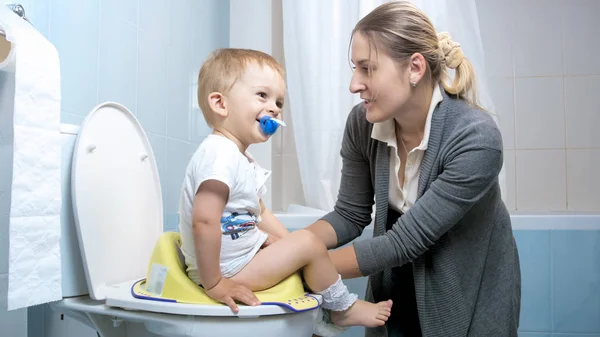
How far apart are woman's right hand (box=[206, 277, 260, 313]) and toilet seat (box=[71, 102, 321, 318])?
0.02 m

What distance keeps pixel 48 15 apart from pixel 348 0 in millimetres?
1059

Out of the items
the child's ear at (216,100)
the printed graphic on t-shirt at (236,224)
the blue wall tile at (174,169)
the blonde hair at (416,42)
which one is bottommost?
the printed graphic on t-shirt at (236,224)

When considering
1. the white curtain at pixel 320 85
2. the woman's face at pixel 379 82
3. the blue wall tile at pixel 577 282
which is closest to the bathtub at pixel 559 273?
the blue wall tile at pixel 577 282

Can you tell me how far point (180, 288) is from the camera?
3.14 ft

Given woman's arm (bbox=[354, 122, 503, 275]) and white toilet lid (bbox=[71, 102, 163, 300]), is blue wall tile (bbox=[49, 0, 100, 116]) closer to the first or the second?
white toilet lid (bbox=[71, 102, 163, 300])

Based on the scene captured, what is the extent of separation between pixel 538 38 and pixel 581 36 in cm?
16

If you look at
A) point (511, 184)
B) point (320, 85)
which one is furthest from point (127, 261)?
point (511, 184)

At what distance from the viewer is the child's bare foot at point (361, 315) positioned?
109 cm

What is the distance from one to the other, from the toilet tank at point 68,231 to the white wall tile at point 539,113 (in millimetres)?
1731

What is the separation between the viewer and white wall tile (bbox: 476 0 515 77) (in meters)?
2.25

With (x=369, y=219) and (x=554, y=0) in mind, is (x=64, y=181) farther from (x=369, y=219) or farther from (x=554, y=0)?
(x=554, y=0)

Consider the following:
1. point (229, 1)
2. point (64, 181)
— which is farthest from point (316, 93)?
point (64, 181)

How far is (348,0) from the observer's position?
6.29 ft

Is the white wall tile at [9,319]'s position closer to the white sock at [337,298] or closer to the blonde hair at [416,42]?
the white sock at [337,298]
